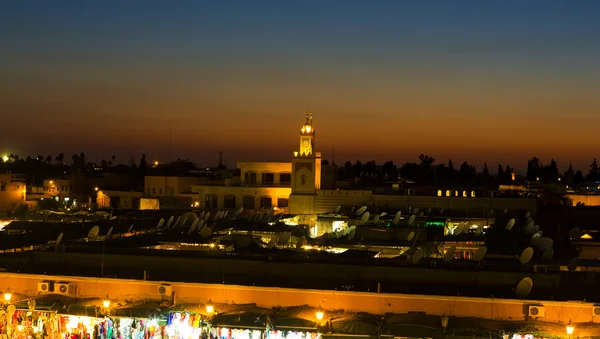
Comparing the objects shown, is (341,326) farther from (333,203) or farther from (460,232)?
(333,203)

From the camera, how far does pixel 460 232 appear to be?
1938cm

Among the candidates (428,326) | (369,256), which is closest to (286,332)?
(428,326)

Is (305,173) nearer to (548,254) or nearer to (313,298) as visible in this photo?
(548,254)

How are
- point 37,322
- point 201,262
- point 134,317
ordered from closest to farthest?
point 134,317 < point 37,322 < point 201,262

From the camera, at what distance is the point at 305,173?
33.4m

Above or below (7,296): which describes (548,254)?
above

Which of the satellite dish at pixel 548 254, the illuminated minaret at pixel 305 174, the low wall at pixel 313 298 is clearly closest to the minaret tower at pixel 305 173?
the illuminated minaret at pixel 305 174

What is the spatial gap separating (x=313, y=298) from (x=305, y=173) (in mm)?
22671

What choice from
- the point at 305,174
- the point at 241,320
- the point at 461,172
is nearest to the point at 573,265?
the point at 241,320

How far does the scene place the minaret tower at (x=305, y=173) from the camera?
3262cm

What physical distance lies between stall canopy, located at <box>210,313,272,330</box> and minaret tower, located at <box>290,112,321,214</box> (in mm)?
21967

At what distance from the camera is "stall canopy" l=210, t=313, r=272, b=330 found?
33.5ft

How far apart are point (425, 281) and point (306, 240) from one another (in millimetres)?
5338

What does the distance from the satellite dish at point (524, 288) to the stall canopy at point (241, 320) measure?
3677 mm
